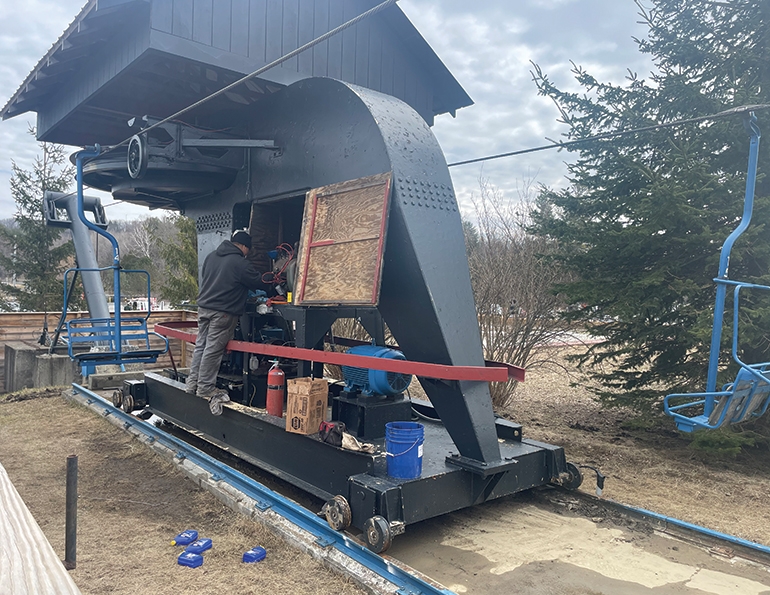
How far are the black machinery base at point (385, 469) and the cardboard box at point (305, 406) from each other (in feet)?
0.36

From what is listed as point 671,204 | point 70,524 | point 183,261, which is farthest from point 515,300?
point 183,261

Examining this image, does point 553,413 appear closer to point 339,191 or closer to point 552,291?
point 552,291

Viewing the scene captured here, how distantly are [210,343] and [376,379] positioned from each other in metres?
2.10

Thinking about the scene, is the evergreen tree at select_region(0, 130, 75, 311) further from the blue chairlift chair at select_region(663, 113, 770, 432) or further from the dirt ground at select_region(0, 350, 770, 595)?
the blue chairlift chair at select_region(663, 113, 770, 432)

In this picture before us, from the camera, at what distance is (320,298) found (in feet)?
16.7

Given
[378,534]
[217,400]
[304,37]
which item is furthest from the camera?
[304,37]

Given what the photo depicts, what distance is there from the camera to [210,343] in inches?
248

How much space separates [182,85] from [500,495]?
583 centimetres

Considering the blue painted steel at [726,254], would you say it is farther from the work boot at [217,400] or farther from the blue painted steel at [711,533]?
the work boot at [217,400]

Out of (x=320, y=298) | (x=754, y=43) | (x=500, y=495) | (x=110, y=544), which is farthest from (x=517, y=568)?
(x=754, y=43)

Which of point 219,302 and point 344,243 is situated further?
point 219,302

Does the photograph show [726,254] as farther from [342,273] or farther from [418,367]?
[342,273]

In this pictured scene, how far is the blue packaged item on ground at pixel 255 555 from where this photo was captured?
4133 mm

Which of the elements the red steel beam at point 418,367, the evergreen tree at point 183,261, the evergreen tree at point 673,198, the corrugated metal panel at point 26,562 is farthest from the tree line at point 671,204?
the evergreen tree at point 183,261
